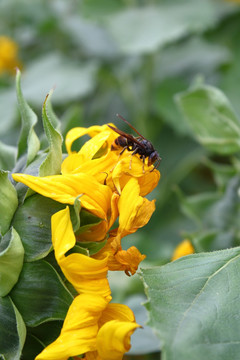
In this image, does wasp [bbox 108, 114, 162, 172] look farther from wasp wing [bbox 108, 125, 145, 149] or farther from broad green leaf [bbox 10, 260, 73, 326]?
broad green leaf [bbox 10, 260, 73, 326]

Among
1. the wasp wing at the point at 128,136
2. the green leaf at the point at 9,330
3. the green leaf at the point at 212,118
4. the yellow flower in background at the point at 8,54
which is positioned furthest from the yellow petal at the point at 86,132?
the yellow flower in background at the point at 8,54

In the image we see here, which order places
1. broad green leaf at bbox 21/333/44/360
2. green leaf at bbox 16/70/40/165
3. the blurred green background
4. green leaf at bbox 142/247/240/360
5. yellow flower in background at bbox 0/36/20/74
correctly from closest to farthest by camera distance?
green leaf at bbox 142/247/240/360
broad green leaf at bbox 21/333/44/360
green leaf at bbox 16/70/40/165
the blurred green background
yellow flower in background at bbox 0/36/20/74

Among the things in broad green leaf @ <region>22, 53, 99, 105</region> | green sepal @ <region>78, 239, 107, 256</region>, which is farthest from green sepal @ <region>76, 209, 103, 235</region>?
broad green leaf @ <region>22, 53, 99, 105</region>

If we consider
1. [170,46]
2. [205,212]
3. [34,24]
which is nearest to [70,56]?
[34,24]

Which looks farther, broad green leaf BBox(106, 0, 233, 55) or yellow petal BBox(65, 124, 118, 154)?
broad green leaf BBox(106, 0, 233, 55)

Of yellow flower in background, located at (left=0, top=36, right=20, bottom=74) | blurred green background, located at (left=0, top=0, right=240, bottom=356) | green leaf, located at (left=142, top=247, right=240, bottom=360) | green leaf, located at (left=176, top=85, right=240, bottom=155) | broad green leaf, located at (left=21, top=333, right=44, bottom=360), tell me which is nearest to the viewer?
green leaf, located at (left=142, top=247, right=240, bottom=360)

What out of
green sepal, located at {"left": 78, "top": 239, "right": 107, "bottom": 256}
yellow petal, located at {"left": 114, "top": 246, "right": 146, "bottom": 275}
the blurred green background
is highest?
green sepal, located at {"left": 78, "top": 239, "right": 107, "bottom": 256}

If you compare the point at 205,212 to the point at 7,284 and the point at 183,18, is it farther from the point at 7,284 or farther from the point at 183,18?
the point at 183,18
